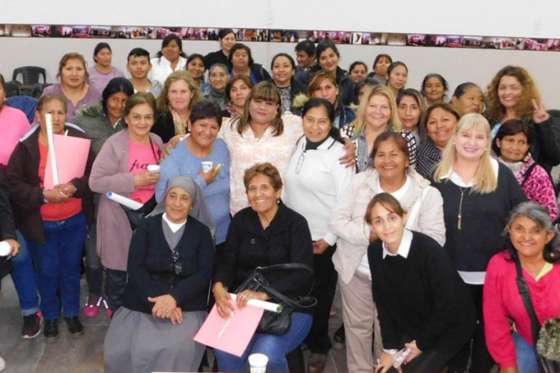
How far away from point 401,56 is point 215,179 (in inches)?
215

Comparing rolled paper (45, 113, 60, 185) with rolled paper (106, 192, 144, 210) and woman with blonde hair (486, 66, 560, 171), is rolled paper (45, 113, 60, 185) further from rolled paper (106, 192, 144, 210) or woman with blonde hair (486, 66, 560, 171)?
woman with blonde hair (486, 66, 560, 171)

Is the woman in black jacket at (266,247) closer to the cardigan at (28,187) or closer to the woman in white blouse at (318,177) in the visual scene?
the woman in white blouse at (318,177)

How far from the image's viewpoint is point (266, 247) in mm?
3145

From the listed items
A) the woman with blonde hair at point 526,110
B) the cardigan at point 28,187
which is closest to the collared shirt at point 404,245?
the woman with blonde hair at point 526,110

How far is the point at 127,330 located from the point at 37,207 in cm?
103

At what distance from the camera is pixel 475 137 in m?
3.00

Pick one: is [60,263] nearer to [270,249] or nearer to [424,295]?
[270,249]

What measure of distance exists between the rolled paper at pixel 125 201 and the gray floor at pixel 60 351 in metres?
0.95

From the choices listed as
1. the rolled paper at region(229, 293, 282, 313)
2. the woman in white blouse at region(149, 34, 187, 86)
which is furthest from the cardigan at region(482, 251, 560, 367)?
the woman in white blouse at region(149, 34, 187, 86)

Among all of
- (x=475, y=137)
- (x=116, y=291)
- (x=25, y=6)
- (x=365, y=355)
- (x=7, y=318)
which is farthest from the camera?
(x=25, y=6)

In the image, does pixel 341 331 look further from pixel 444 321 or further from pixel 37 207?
pixel 37 207

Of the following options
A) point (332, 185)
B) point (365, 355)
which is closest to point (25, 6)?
point (332, 185)

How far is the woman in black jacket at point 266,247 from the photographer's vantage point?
10.0ft

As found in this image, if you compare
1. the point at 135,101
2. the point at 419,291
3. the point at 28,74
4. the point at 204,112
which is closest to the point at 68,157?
the point at 135,101
